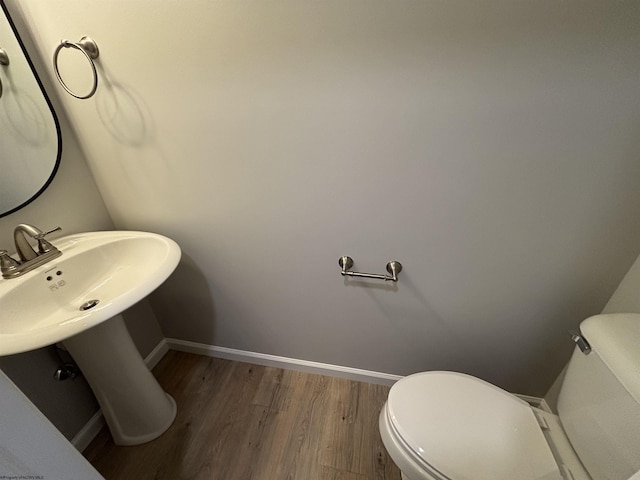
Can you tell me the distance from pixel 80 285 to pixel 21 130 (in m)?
0.58

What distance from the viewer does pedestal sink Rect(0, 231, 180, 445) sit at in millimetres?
831

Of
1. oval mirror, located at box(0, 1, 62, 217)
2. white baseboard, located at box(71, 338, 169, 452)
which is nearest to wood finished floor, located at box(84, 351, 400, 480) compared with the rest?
white baseboard, located at box(71, 338, 169, 452)

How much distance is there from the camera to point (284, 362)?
1.49m

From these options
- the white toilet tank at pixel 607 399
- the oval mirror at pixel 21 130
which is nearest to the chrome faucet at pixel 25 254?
the oval mirror at pixel 21 130

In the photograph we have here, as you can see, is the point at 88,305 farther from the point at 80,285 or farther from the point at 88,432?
the point at 88,432

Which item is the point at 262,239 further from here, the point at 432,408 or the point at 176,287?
the point at 432,408

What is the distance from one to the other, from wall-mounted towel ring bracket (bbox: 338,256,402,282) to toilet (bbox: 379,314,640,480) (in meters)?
0.37

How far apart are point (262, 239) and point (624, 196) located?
1175 millimetres

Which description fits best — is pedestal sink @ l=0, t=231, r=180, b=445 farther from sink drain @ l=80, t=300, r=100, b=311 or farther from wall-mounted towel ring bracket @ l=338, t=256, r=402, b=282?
wall-mounted towel ring bracket @ l=338, t=256, r=402, b=282

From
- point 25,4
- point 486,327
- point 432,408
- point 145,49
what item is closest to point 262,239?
point 145,49

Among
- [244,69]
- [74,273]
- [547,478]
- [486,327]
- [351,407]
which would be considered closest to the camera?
[547,478]

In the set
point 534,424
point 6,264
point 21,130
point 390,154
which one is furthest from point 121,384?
point 534,424

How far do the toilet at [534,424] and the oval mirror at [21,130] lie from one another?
4.80 ft

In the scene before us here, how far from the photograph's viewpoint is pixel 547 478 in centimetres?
72
